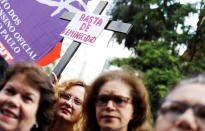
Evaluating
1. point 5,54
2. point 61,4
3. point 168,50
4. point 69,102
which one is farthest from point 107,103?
point 168,50

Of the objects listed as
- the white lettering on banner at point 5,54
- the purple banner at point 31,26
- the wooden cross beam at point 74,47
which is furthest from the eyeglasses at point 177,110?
the white lettering on banner at point 5,54

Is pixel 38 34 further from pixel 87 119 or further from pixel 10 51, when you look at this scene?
pixel 87 119

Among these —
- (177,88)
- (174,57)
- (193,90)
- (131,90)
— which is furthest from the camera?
(174,57)

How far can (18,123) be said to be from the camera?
1.84m

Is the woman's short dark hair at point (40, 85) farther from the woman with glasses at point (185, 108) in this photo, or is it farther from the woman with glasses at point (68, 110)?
the woman with glasses at point (185, 108)

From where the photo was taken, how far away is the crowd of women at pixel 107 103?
134 cm

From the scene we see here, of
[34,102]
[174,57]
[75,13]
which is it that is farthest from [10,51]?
[174,57]

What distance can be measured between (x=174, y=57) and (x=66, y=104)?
8.02 metres

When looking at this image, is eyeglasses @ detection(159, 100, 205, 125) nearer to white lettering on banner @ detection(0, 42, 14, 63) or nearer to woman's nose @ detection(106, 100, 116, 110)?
woman's nose @ detection(106, 100, 116, 110)

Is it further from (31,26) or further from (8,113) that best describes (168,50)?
(8,113)

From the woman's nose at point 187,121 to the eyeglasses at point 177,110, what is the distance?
2 centimetres

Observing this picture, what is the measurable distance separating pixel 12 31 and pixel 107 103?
2857mm

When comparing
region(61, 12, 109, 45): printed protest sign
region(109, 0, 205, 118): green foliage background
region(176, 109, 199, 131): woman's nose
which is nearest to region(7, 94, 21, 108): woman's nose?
region(176, 109, 199, 131): woman's nose

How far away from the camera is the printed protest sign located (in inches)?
160
